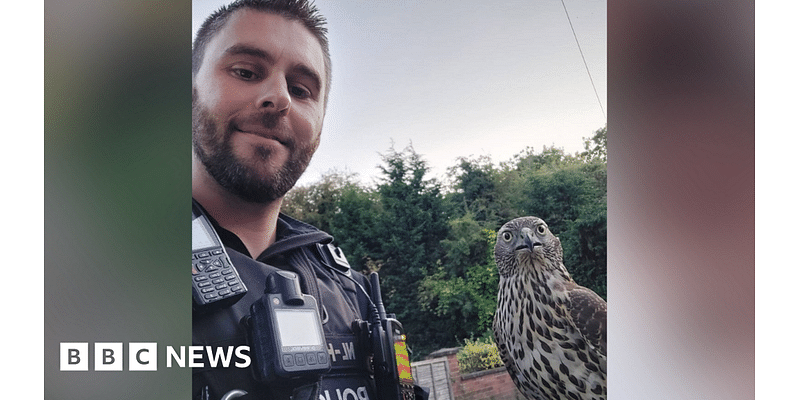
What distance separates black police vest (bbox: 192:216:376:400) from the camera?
2580mm

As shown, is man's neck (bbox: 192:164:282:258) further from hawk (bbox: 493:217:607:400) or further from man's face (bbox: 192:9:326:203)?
hawk (bbox: 493:217:607:400)

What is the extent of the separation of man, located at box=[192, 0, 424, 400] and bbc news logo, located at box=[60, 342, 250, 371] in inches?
1.9

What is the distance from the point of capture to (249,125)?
2.65 m

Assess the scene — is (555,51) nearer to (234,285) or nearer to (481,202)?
(481,202)

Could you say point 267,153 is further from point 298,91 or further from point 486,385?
point 486,385

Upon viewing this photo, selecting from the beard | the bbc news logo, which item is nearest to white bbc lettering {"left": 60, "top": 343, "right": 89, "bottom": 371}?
the bbc news logo

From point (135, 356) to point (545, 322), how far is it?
6.83ft

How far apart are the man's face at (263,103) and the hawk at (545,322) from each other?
1130 millimetres

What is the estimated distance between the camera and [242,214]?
8.68 ft

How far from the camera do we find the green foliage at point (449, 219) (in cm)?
266

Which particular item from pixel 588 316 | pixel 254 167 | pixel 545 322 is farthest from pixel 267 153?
pixel 588 316

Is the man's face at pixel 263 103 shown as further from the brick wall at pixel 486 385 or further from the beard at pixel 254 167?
the brick wall at pixel 486 385

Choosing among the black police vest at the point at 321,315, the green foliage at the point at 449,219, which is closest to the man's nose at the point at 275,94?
the green foliage at the point at 449,219

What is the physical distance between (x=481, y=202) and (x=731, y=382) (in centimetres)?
149
